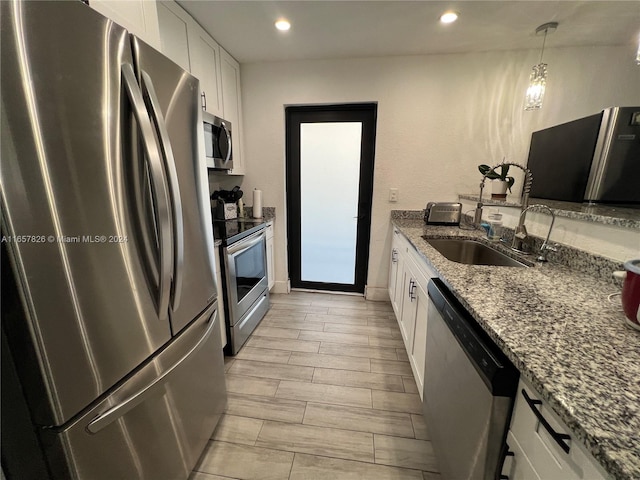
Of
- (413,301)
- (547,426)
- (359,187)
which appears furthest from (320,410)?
(359,187)

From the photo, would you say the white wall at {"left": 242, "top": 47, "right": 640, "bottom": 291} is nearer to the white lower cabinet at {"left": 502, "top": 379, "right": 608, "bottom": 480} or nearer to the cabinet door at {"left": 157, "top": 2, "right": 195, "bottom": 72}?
the cabinet door at {"left": 157, "top": 2, "right": 195, "bottom": 72}

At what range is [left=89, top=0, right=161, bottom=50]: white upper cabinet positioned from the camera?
3.14 feet

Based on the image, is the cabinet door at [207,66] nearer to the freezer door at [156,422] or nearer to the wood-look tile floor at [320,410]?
the freezer door at [156,422]

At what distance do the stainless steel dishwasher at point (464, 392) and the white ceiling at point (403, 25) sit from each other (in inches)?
78.0

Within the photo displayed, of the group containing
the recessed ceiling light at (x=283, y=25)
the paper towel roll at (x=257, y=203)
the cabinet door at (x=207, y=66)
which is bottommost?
the paper towel roll at (x=257, y=203)

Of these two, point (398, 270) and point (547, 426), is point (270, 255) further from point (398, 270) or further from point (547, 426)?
point (547, 426)

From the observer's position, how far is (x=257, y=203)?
2.83 meters

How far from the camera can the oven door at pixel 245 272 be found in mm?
1909

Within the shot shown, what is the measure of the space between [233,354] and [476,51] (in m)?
3.47

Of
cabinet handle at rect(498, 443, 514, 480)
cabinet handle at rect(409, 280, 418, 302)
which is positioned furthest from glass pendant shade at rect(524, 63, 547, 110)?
cabinet handle at rect(498, 443, 514, 480)

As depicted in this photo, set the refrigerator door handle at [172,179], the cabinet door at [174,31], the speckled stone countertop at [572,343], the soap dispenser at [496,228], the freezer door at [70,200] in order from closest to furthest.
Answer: the speckled stone countertop at [572,343], the freezer door at [70,200], the refrigerator door handle at [172,179], the cabinet door at [174,31], the soap dispenser at [496,228]

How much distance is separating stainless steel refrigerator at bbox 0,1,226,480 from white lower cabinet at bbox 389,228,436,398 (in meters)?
1.29

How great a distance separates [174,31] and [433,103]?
229 cm

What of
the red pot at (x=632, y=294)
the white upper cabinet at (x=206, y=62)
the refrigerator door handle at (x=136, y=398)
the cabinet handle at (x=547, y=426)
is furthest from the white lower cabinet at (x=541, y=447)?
the white upper cabinet at (x=206, y=62)
